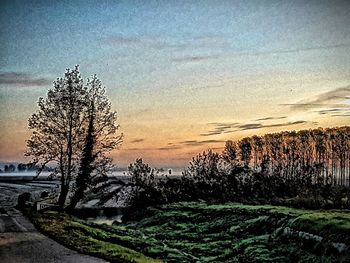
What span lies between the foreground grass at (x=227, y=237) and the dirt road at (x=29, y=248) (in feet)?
1.03

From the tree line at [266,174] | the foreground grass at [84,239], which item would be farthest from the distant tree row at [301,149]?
the foreground grass at [84,239]

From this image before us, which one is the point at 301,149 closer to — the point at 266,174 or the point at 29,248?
the point at 266,174

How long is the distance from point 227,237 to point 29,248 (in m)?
4.85

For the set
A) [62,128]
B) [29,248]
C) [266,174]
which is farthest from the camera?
[266,174]

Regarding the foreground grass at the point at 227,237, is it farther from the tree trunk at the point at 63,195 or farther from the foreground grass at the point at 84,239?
the tree trunk at the point at 63,195

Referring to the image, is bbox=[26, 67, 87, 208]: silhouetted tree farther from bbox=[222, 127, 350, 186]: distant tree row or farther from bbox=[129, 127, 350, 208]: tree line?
bbox=[222, 127, 350, 186]: distant tree row

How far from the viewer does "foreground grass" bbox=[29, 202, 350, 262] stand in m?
8.51

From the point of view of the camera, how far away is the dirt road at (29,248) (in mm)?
7693

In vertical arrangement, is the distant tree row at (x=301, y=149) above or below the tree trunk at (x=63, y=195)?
above

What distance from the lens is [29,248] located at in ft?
27.8

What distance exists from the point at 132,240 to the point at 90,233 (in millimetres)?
942

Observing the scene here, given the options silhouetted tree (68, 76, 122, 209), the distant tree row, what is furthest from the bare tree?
the distant tree row

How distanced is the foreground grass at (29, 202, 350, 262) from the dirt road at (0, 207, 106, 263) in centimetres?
31

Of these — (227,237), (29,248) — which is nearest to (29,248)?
(29,248)
